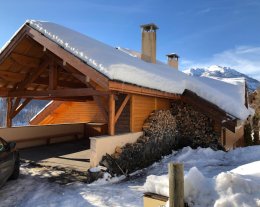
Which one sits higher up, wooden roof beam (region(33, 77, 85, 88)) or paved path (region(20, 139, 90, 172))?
wooden roof beam (region(33, 77, 85, 88))

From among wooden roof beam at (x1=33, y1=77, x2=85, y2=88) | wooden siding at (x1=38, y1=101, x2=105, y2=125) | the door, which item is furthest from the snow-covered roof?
wooden siding at (x1=38, y1=101, x2=105, y2=125)

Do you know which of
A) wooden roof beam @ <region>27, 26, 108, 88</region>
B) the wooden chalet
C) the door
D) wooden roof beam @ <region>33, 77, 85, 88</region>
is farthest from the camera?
A: wooden roof beam @ <region>33, 77, 85, 88</region>

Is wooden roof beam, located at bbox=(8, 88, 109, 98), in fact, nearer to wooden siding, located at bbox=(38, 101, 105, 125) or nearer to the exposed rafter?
the exposed rafter

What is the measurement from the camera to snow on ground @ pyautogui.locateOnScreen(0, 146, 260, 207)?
347 centimetres

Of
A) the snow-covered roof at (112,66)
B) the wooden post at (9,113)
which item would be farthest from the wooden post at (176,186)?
the wooden post at (9,113)

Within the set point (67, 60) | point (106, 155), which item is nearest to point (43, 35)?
point (67, 60)

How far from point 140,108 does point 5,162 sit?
6023mm

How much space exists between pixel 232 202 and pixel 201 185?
421 mm

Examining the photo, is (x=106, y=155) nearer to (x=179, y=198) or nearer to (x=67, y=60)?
(x=67, y=60)

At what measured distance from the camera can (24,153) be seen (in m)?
10.6

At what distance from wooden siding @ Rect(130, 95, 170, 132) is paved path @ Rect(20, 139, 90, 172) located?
2.23 meters

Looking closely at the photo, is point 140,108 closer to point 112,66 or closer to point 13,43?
point 112,66

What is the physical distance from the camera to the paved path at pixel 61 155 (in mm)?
8930

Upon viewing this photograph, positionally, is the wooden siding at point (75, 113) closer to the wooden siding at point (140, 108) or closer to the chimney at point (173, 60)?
the wooden siding at point (140, 108)
